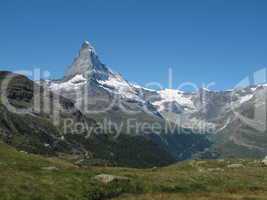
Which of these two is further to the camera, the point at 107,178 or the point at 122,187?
the point at 107,178

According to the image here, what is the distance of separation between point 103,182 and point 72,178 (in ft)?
10.3

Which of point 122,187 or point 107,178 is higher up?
point 107,178

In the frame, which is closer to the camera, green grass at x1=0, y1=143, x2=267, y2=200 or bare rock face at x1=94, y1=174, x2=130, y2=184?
green grass at x1=0, y1=143, x2=267, y2=200

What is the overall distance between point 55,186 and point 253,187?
23.3 m

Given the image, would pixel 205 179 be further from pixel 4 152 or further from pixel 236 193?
pixel 4 152

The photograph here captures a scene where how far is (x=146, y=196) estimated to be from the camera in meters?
41.5

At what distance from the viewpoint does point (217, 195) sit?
44656 mm

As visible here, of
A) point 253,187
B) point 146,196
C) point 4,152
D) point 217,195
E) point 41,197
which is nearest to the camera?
point 41,197

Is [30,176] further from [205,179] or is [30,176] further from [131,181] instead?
[205,179]

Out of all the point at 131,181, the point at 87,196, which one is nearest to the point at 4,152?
the point at 131,181

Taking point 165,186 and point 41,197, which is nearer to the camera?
point 41,197

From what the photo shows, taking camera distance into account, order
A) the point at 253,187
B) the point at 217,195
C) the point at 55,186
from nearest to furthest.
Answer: the point at 55,186, the point at 217,195, the point at 253,187

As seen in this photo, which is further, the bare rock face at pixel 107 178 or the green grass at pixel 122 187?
the bare rock face at pixel 107 178

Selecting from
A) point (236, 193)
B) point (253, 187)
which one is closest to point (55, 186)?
point (236, 193)
